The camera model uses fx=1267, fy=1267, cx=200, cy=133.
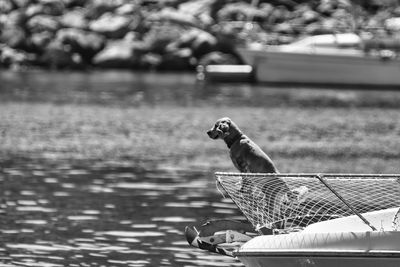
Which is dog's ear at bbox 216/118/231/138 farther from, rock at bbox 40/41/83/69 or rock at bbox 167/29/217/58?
rock at bbox 40/41/83/69

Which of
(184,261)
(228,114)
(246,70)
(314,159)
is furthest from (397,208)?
(246,70)

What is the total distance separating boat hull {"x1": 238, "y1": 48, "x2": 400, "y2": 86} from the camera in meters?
74.2

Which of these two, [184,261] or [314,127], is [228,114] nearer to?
[314,127]

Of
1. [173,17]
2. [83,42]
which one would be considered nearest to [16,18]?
[83,42]

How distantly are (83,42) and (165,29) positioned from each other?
18.4 feet

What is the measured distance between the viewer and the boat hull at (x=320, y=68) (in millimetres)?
74188

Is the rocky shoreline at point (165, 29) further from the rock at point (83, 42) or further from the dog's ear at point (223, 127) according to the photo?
the dog's ear at point (223, 127)

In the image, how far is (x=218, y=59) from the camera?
7969cm

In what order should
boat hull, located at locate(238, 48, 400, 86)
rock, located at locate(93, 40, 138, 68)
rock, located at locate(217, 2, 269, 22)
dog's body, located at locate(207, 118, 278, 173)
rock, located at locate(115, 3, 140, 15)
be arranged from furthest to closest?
rock, located at locate(115, 3, 140, 15) → rock, located at locate(217, 2, 269, 22) → rock, located at locate(93, 40, 138, 68) → boat hull, located at locate(238, 48, 400, 86) → dog's body, located at locate(207, 118, 278, 173)

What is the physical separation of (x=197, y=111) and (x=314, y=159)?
16417 millimetres

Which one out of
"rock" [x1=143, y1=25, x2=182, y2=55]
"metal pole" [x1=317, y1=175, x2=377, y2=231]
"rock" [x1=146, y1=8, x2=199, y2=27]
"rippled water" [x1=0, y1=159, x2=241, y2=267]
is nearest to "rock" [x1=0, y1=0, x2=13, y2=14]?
"rock" [x1=146, y1=8, x2=199, y2=27]

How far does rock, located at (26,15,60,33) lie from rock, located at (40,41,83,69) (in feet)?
12.2

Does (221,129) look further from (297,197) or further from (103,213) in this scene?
(103,213)

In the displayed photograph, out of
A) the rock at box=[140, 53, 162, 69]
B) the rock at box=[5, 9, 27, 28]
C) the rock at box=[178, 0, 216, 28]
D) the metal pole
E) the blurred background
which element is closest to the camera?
the metal pole
